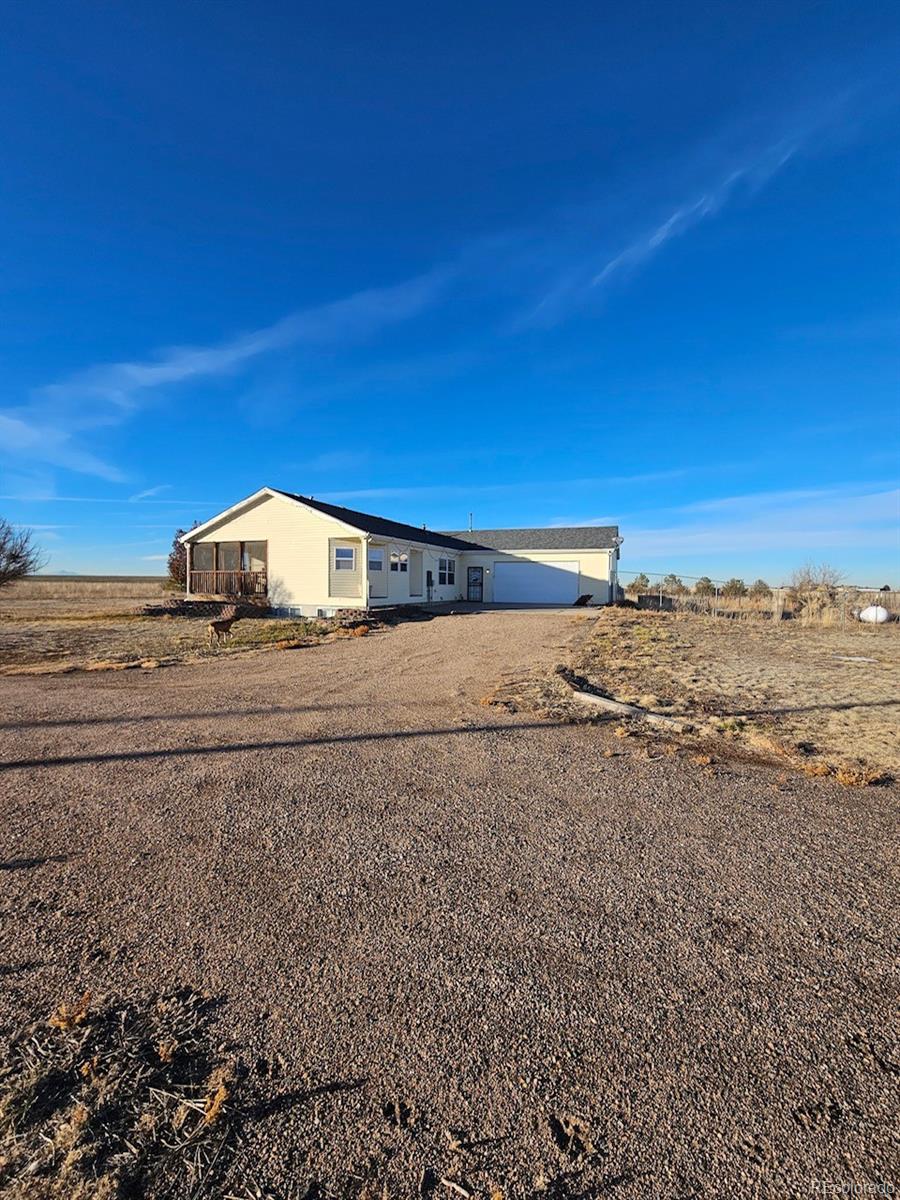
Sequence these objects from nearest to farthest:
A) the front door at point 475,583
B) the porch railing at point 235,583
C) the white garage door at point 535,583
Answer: the porch railing at point 235,583, the white garage door at point 535,583, the front door at point 475,583

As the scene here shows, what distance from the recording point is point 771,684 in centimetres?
866

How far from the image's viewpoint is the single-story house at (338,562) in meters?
20.6

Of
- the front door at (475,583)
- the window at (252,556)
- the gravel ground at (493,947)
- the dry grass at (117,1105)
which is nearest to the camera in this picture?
the dry grass at (117,1105)

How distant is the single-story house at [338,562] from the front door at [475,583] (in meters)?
1.06

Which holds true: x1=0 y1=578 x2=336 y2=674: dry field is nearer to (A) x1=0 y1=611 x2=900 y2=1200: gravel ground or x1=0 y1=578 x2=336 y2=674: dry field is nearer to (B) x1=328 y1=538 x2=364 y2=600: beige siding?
(B) x1=328 y1=538 x2=364 y2=600: beige siding

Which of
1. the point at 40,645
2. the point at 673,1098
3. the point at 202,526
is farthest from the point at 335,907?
the point at 202,526

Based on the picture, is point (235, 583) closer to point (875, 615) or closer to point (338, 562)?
point (338, 562)

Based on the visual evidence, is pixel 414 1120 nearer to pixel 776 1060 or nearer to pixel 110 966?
Answer: pixel 776 1060

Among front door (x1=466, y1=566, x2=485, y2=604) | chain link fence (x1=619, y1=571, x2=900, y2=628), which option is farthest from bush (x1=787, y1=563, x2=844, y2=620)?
front door (x1=466, y1=566, x2=485, y2=604)

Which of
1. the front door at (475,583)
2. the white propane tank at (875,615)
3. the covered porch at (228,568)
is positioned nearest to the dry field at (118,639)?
the covered porch at (228,568)

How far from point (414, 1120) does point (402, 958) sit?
0.76 metres

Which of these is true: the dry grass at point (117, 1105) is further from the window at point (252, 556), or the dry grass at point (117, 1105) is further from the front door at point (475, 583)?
the front door at point (475, 583)

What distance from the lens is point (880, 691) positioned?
8.28 metres

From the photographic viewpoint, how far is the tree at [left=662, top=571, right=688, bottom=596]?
35656 millimetres
